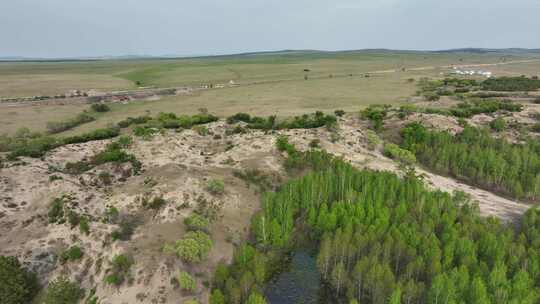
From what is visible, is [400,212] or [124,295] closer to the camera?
[124,295]

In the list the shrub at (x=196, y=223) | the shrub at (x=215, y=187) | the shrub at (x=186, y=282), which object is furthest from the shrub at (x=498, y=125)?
the shrub at (x=186, y=282)

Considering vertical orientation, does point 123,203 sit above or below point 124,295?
above

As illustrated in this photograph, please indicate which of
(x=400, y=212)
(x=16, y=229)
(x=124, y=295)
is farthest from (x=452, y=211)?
(x=16, y=229)

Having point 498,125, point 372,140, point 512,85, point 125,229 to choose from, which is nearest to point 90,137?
point 125,229

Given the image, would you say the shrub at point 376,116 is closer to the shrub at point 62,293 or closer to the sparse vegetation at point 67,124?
the shrub at point 62,293

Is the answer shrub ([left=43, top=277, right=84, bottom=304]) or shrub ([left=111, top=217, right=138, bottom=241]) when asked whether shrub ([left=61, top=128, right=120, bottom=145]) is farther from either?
shrub ([left=43, top=277, right=84, bottom=304])

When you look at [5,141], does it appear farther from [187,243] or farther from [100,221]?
[187,243]

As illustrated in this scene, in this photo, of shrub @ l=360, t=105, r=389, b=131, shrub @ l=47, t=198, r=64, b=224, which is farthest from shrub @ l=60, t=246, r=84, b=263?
shrub @ l=360, t=105, r=389, b=131
